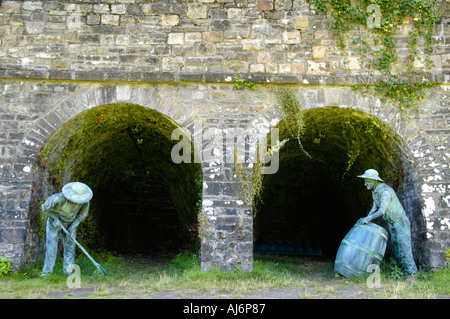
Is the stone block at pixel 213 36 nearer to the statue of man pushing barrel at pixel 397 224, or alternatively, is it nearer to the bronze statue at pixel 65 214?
the bronze statue at pixel 65 214

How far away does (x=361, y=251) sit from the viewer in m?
6.16

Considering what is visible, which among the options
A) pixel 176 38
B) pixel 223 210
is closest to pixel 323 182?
pixel 223 210

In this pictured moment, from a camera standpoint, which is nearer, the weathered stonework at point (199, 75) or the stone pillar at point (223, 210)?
the stone pillar at point (223, 210)

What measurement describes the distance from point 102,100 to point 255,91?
7.30 feet

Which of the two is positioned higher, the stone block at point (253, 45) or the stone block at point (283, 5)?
the stone block at point (283, 5)

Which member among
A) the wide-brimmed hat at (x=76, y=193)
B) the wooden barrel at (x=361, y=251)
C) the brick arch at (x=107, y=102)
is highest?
the brick arch at (x=107, y=102)

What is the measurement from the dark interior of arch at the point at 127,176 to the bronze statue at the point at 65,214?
0.98 m

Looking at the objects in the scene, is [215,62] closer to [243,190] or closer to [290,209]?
[243,190]

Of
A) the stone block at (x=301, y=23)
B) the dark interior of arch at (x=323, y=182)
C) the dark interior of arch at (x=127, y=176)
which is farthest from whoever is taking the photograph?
the dark interior of arch at (x=323, y=182)

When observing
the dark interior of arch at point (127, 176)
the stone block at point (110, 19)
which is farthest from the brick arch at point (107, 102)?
the stone block at point (110, 19)

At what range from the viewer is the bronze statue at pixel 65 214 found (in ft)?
19.9

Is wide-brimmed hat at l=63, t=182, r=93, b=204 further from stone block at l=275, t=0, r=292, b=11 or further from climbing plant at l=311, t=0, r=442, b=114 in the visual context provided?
climbing plant at l=311, t=0, r=442, b=114

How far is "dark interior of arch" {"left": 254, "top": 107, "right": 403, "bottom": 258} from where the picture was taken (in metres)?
7.37

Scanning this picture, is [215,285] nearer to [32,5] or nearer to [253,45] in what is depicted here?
[253,45]
